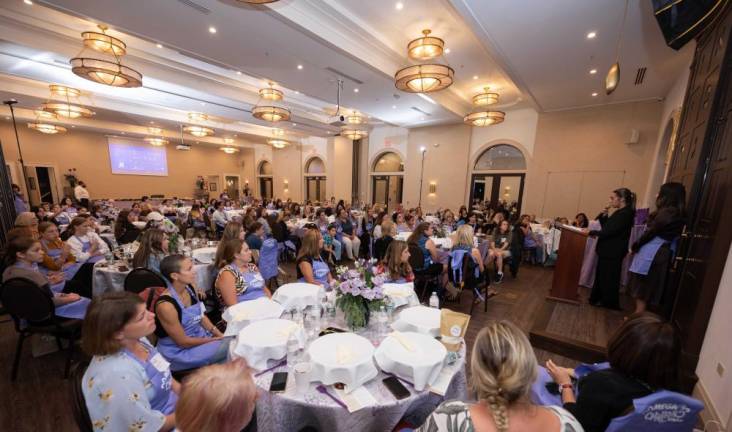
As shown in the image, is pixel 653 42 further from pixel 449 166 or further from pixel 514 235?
pixel 449 166

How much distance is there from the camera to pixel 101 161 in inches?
565

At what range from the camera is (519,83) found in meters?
6.09

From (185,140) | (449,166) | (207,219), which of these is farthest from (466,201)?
(185,140)

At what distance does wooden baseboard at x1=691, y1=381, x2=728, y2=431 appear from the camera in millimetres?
1930

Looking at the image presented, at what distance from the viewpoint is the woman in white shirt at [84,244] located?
3.79 metres

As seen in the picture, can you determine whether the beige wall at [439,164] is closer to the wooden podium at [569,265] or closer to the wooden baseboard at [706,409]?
the wooden podium at [569,265]

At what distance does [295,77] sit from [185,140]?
1285 cm

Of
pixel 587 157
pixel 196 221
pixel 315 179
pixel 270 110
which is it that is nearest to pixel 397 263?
pixel 270 110

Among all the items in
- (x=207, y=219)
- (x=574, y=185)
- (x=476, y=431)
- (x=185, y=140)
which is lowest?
(x=207, y=219)

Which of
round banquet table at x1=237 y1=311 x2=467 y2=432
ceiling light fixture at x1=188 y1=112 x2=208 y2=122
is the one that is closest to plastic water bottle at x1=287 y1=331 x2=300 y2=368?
round banquet table at x1=237 y1=311 x2=467 y2=432

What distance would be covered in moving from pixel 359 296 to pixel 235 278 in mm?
1431

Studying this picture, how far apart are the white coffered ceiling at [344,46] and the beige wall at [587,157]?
591mm

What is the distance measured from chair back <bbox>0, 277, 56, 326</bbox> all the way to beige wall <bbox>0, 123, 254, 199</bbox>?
16369 mm

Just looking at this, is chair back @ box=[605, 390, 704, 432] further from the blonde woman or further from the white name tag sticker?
the white name tag sticker
